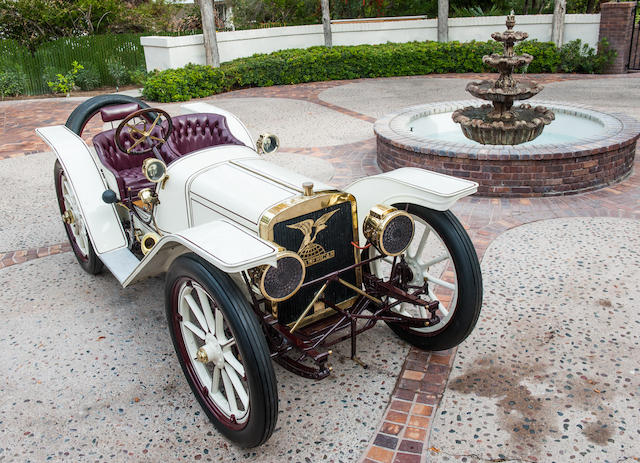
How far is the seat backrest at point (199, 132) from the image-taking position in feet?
14.9

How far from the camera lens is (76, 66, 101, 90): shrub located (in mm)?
13969

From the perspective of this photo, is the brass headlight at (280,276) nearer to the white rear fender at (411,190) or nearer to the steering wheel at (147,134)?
the white rear fender at (411,190)

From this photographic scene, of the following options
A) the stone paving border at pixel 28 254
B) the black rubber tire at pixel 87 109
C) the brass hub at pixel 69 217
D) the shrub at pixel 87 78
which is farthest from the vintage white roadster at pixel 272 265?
the shrub at pixel 87 78

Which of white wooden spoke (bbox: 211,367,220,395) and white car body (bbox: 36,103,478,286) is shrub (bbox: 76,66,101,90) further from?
white wooden spoke (bbox: 211,367,220,395)

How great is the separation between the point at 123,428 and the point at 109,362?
64cm

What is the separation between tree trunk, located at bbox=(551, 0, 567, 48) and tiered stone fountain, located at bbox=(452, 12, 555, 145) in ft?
24.7

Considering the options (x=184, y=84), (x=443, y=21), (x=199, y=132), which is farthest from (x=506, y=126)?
(x=443, y=21)

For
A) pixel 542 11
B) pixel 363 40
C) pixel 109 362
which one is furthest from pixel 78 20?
pixel 109 362

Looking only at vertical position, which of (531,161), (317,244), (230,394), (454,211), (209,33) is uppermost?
(209,33)

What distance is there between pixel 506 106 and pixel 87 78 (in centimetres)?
1088

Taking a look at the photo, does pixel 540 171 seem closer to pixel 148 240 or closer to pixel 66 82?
pixel 148 240

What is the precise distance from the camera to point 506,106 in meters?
6.82

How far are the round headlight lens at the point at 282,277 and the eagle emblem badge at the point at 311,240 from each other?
0.32 m

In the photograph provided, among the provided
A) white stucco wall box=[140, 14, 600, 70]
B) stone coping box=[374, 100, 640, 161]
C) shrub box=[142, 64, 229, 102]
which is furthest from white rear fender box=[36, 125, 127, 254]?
white stucco wall box=[140, 14, 600, 70]
